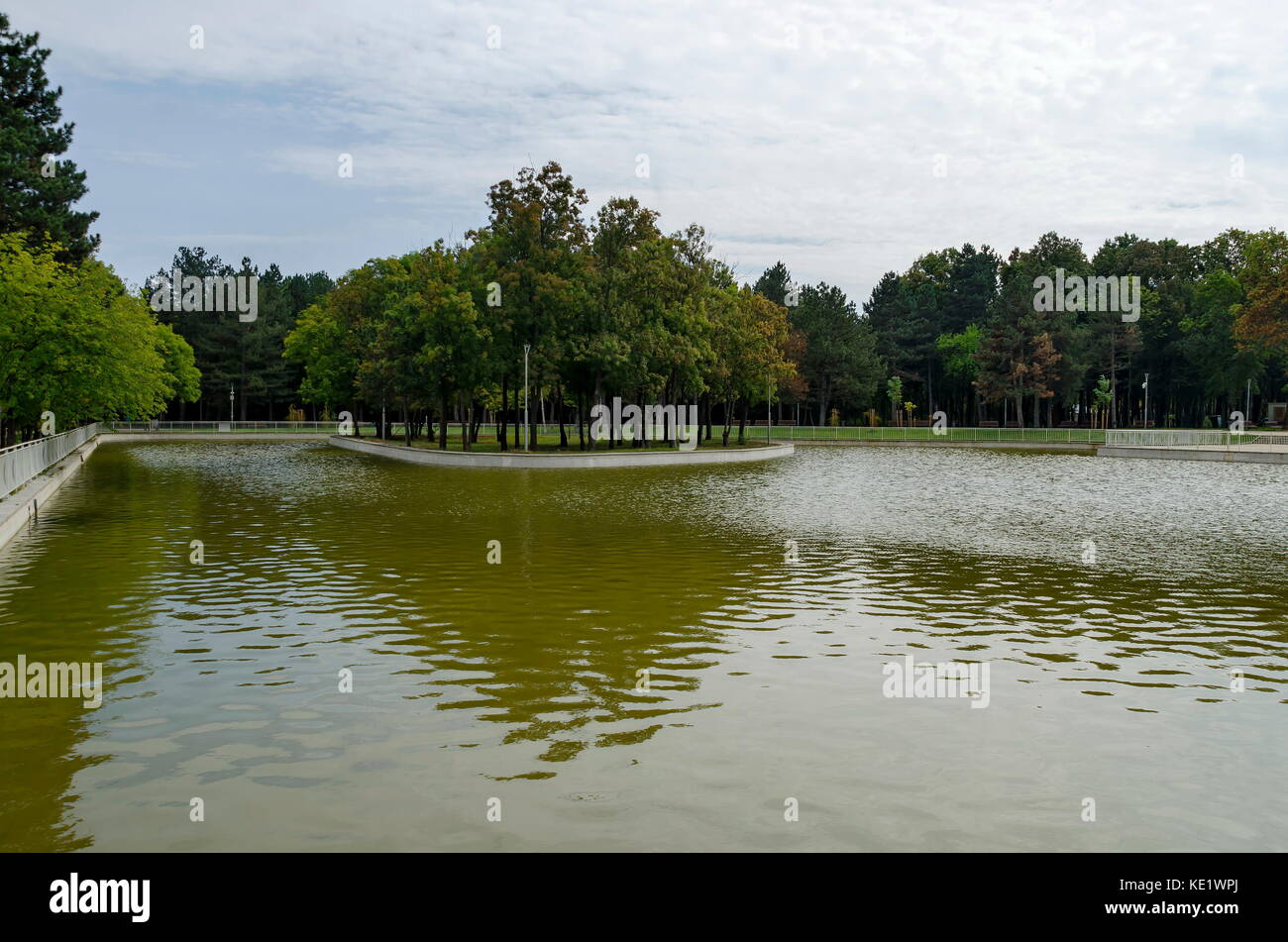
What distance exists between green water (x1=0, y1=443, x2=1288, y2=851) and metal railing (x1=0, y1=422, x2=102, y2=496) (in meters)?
3.59

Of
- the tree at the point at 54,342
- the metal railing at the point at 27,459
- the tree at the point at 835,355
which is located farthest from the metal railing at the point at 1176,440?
the metal railing at the point at 27,459

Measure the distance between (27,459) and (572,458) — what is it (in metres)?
26.3

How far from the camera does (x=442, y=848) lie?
20.3 feet

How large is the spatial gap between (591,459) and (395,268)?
2906cm

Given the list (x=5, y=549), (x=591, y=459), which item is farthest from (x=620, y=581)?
(x=591, y=459)

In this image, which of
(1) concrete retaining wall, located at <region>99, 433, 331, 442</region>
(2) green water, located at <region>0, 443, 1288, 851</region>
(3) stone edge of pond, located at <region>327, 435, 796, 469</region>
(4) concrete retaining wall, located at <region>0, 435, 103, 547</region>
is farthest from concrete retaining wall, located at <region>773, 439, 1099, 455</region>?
(4) concrete retaining wall, located at <region>0, 435, 103, 547</region>

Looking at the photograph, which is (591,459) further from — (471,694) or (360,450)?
(471,694)

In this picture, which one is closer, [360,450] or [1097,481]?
[1097,481]

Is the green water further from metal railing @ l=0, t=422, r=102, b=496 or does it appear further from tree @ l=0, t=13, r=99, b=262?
tree @ l=0, t=13, r=99, b=262

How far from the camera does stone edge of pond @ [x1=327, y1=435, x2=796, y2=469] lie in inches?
2023

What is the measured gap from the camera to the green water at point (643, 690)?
6.66 m
